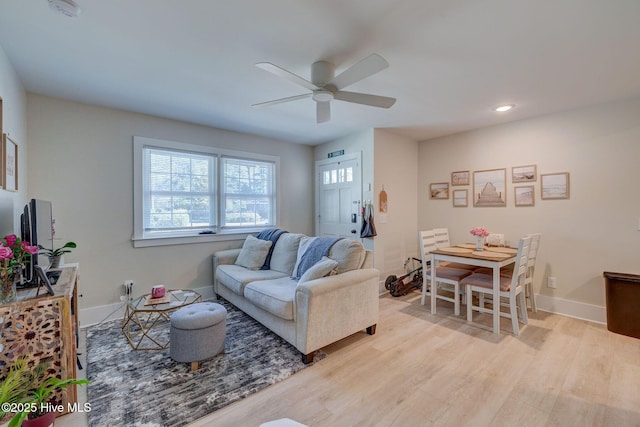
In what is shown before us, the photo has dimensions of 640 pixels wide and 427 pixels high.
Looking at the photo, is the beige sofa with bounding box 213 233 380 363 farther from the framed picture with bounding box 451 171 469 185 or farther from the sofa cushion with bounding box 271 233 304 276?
the framed picture with bounding box 451 171 469 185

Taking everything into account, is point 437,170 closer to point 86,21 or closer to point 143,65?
point 143,65

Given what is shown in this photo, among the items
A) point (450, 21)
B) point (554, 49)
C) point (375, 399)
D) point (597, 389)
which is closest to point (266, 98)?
point (450, 21)

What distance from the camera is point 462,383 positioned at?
1.98 m

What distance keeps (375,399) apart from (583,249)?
3.10m

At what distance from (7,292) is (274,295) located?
1697 mm

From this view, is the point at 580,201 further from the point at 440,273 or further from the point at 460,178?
the point at 440,273

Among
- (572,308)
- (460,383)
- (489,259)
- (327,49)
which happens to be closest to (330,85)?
(327,49)

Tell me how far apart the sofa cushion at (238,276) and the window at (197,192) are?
0.67 metres

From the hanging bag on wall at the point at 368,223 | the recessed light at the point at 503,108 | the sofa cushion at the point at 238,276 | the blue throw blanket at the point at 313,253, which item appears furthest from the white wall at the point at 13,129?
the recessed light at the point at 503,108

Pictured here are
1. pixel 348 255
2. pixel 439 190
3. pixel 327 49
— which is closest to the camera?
pixel 327 49

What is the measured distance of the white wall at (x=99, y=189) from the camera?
284 cm

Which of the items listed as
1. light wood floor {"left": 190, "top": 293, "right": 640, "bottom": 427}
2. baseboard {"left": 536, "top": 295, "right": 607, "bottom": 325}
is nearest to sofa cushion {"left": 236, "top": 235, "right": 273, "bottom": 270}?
light wood floor {"left": 190, "top": 293, "right": 640, "bottom": 427}

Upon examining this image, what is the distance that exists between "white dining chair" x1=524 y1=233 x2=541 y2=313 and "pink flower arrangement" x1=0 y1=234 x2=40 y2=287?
438 cm

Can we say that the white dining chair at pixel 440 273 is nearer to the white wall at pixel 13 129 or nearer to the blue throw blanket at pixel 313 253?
the blue throw blanket at pixel 313 253
